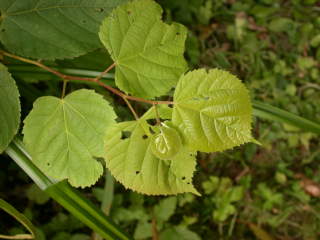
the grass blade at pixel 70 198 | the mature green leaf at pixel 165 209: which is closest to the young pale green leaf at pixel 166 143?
the grass blade at pixel 70 198

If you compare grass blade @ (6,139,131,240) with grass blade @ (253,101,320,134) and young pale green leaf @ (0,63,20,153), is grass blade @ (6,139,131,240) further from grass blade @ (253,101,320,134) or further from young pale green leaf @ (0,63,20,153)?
grass blade @ (253,101,320,134)

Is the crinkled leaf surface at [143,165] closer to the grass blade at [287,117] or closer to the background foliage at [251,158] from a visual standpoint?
the grass blade at [287,117]

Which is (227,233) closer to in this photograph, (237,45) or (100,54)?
(237,45)

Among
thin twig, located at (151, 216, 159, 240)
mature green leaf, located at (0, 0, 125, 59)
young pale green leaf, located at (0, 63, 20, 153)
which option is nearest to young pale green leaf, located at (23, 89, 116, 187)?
young pale green leaf, located at (0, 63, 20, 153)

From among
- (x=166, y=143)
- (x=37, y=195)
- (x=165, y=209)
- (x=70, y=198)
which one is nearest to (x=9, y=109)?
(x=70, y=198)

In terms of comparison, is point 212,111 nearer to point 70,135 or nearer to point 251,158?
point 70,135

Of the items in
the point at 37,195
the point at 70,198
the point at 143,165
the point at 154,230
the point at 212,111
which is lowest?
the point at 154,230
